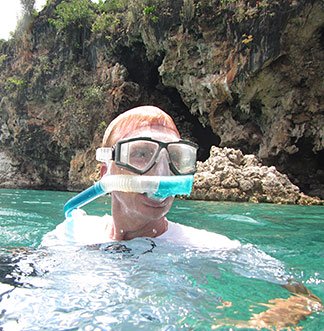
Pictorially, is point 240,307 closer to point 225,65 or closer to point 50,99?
point 225,65

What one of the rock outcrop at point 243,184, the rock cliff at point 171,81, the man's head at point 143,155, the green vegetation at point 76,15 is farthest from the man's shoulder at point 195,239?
the green vegetation at point 76,15

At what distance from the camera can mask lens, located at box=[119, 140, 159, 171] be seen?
4.83 feet

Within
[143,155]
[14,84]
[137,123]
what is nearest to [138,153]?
[143,155]

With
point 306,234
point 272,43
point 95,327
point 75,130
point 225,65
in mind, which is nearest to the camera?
point 95,327

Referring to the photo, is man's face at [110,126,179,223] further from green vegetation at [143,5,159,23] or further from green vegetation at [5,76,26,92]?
green vegetation at [5,76,26,92]

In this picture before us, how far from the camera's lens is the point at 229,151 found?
33.1ft

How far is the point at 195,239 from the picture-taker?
1.83 meters

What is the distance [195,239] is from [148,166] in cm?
58

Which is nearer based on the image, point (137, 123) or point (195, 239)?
point (137, 123)

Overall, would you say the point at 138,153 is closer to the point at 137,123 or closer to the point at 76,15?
the point at 137,123

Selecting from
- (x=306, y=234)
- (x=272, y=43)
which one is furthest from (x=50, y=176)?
(x=306, y=234)

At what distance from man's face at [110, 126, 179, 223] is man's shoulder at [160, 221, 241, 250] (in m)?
0.27

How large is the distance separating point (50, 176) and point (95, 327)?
19.9 m

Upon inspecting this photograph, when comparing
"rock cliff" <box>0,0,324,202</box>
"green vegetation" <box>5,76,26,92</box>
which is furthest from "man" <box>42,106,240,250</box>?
"green vegetation" <box>5,76,26,92</box>
